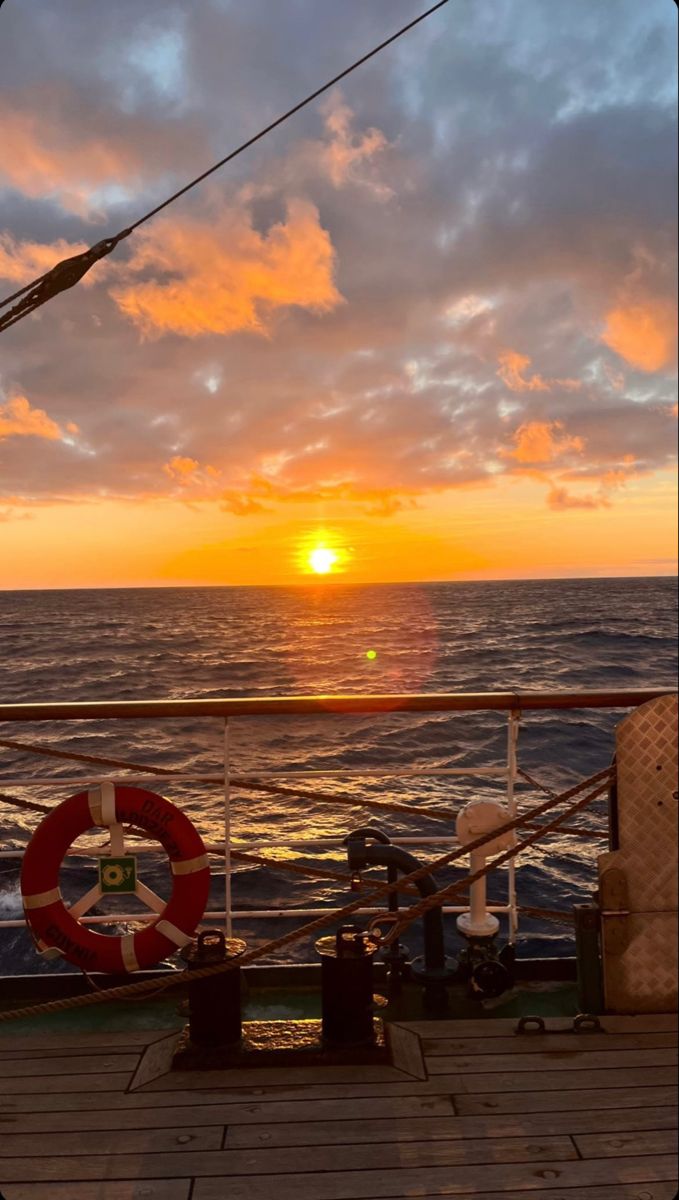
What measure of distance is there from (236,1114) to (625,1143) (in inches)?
42.5

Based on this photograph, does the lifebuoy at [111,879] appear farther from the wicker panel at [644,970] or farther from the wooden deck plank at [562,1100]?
the wicker panel at [644,970]

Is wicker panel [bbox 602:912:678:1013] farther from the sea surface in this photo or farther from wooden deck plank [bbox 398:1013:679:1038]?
the sea surface

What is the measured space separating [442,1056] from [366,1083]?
0.95 ft

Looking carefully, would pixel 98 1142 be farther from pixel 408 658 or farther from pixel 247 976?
pixel 408 658

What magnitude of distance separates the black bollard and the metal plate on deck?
2.66ft

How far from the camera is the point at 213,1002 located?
2.61 metres

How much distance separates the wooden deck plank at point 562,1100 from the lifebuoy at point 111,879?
1104 mm

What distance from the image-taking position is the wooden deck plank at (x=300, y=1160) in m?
2.03

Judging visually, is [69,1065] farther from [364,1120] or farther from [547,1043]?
[547,1043]

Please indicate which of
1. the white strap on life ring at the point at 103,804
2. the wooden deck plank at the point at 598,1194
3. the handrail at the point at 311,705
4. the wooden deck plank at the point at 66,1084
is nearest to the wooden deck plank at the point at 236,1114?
the wooden deck plank at the point at 66,1084

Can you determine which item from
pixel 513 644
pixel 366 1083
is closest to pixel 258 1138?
pixel 366 1083

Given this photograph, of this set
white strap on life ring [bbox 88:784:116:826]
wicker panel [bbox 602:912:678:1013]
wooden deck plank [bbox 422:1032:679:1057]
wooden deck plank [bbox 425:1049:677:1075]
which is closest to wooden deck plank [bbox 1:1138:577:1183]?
wooden deck plank [bbox 425:1049:677:1075]

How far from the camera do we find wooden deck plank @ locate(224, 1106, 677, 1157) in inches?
84.3

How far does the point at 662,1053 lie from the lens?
2.54 metres
